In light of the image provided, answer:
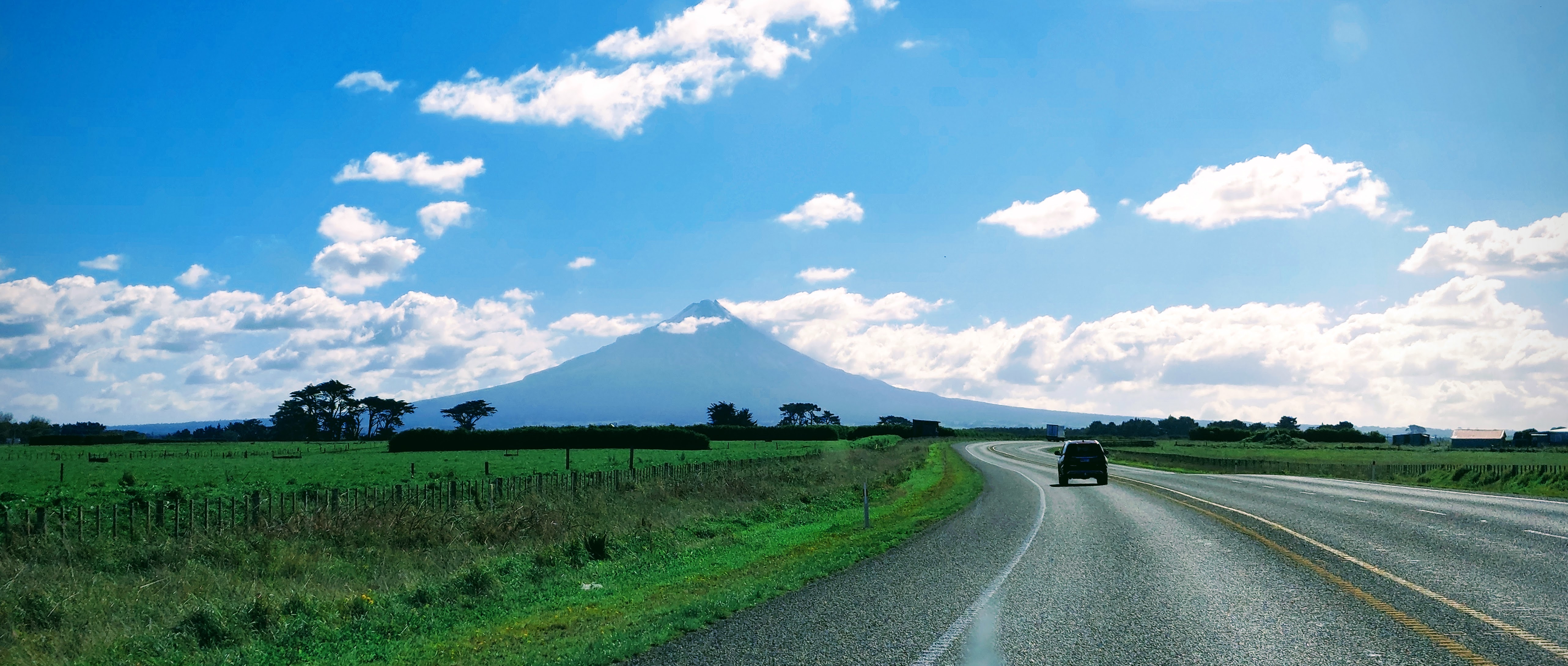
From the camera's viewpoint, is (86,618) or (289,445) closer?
(86,618)

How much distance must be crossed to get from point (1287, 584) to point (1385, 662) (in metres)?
4.33

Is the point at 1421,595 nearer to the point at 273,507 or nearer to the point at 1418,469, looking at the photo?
the point at 273,507

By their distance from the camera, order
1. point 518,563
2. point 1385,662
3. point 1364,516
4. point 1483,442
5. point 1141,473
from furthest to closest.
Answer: point 1483,442 < point 1141,473 < point 1364,516 < point 518,563 < point 1385,662

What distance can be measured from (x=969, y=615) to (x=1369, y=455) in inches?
4123

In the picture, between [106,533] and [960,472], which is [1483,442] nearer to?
[960,472]

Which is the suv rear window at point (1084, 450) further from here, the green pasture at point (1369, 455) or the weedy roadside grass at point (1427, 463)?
the green pasture at point (1369, 455)

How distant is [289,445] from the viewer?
373 feet

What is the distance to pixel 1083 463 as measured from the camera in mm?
38281

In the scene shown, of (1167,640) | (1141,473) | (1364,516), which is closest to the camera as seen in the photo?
(1167,640)

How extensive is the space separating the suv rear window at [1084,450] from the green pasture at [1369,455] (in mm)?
26864

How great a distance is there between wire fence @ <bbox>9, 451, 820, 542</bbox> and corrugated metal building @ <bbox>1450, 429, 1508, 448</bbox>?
15533 centimetres

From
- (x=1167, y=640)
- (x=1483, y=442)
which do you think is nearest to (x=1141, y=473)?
(x=1167, y=640)

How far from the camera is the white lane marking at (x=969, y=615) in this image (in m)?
8.31

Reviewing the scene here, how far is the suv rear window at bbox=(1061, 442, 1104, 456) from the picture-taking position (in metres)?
38.5
